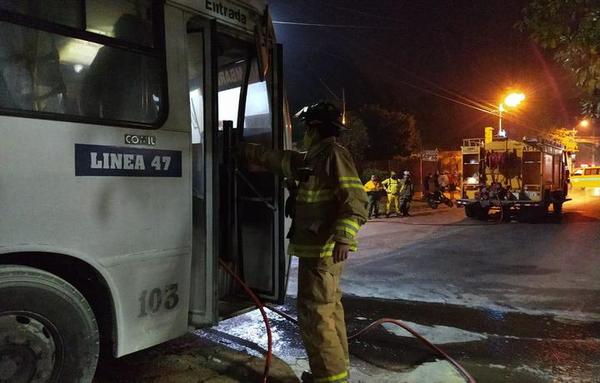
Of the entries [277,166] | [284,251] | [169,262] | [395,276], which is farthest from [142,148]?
[395,276]

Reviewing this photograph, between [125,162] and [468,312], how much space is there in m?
4.35

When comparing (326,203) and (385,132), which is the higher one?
(385,132)

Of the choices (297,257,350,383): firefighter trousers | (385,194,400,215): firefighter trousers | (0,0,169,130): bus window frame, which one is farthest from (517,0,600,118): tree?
(385,194,400,215): firefighter trousers

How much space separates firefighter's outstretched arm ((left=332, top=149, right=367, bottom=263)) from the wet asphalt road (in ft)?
3.91

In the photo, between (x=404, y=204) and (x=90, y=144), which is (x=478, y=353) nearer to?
(x=90, y=144)

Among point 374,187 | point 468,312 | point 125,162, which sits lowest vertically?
point 468,312

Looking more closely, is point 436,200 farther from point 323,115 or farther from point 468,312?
point 323,115

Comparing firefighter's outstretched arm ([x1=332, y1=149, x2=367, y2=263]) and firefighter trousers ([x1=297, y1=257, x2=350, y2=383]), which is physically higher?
firefighter's outstretched arm ([x1=332, y1=149, x2=367, y2=263])

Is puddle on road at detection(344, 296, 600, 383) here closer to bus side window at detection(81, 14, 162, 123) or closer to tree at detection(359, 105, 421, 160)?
bus side window at detection(81, 14, 162, 123)

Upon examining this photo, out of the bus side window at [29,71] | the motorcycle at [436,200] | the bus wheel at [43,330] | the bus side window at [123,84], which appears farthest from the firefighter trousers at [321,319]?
the motorcycle at [436,200]

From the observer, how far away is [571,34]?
5184mm

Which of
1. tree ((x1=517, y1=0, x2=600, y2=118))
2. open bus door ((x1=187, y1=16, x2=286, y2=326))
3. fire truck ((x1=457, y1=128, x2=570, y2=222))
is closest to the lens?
open bus door ((x1=187, y1=16, x2=286, y2=326))

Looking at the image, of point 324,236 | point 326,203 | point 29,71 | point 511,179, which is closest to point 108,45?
point 29,71

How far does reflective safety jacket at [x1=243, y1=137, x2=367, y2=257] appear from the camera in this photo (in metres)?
3.42
